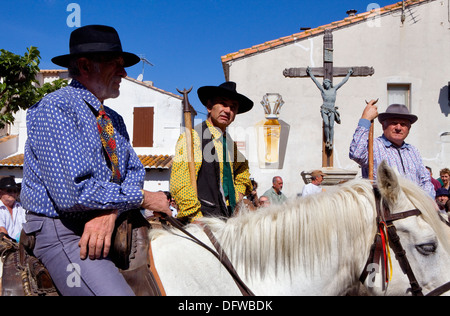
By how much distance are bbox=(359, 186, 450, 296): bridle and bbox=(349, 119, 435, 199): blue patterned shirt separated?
5.43 feet

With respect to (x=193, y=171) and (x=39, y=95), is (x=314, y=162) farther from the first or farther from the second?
(x=193, y=171)

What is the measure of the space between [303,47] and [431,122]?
5305 millimetres

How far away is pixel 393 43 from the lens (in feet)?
45.8

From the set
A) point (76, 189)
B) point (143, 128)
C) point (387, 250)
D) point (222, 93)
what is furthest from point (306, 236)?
point (143, 128)

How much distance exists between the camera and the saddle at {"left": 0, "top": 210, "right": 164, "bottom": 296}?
5.91ft

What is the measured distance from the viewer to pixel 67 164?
5.68ft

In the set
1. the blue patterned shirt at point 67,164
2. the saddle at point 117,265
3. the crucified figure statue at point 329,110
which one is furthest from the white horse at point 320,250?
the crucified figure statue at point 329,110

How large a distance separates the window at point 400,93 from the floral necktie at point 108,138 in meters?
13.8

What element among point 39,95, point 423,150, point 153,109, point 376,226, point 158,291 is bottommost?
point 158,291

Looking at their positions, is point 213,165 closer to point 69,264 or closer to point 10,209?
point 69,264

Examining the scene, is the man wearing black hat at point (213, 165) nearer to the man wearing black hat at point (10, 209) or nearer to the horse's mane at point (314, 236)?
the horse's mane at point (314, 236)

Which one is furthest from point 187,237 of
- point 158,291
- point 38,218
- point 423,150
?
point 423,150

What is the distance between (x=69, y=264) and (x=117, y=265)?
0.23 m

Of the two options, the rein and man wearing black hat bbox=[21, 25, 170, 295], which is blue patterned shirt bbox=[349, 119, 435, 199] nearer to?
the rein
